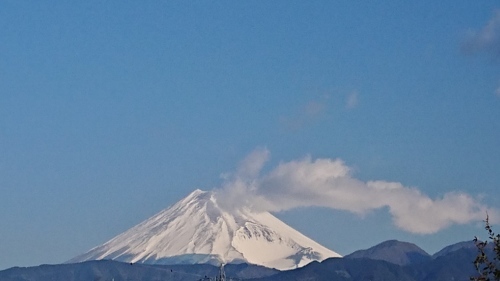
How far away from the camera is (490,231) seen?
4347 centimetres

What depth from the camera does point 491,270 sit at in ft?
140

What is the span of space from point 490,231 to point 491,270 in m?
1.50
